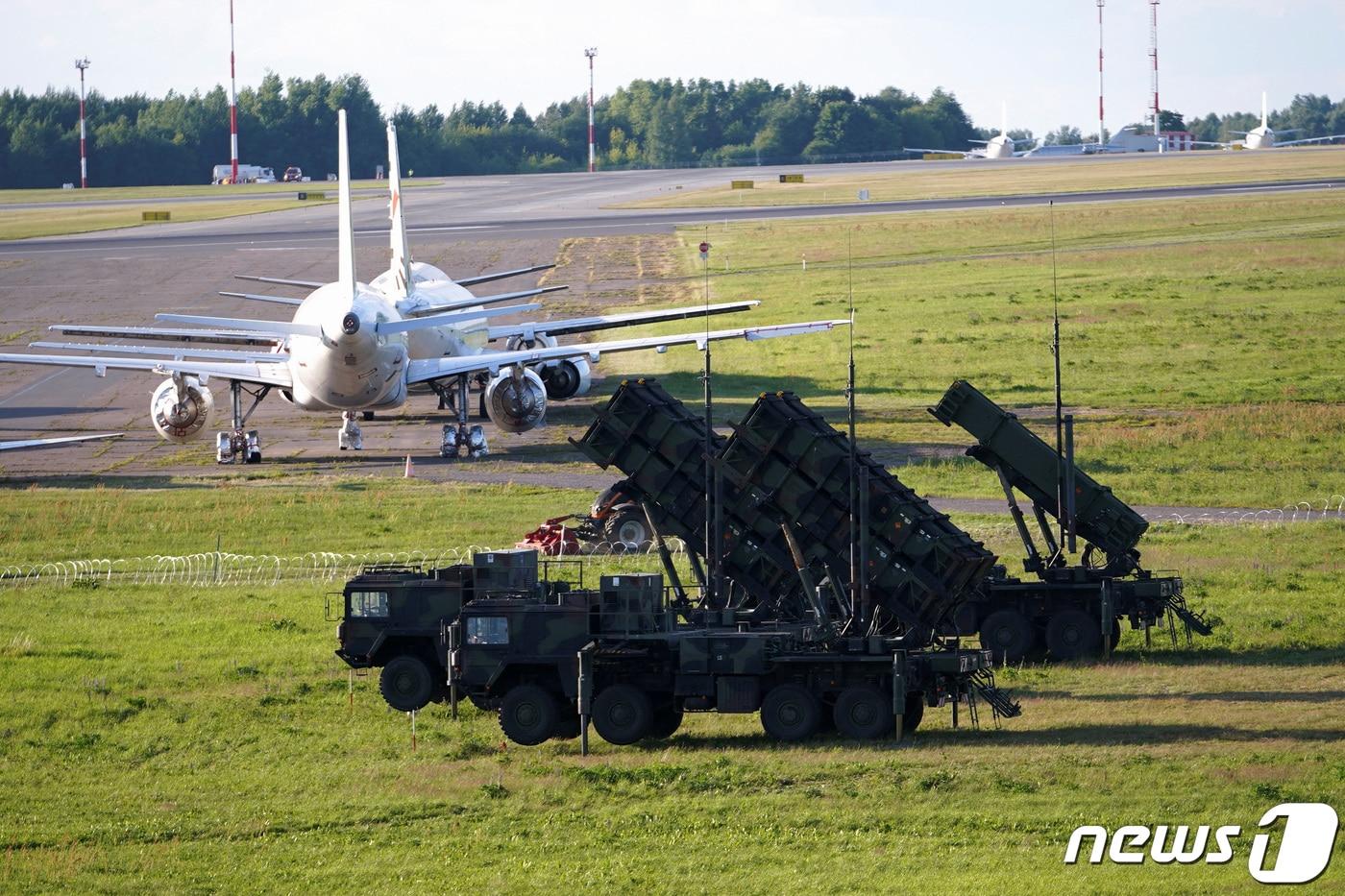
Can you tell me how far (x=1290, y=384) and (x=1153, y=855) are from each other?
52.8 meters

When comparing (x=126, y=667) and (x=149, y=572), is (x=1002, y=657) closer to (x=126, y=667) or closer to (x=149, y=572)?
(x=126, y=667)

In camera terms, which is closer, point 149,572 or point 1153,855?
point 1153,855

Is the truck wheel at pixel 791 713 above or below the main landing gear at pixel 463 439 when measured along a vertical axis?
below

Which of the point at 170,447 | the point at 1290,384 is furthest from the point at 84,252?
the point at 1290,384

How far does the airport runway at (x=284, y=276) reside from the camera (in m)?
63.0

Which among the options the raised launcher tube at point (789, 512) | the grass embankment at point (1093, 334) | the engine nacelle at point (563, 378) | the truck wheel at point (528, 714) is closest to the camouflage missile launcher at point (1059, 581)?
the raised launcher tube at point (789, 512)

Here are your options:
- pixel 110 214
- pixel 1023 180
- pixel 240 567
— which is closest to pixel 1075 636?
pixel 240 567

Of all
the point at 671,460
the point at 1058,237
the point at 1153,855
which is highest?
the point at 1058,237

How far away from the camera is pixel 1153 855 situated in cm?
2166

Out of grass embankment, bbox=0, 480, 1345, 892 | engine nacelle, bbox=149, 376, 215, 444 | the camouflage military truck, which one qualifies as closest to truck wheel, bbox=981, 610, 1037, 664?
grass embankment, bbox=0, 480, 1345, 892

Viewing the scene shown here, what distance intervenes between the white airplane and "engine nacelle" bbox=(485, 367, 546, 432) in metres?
0.03

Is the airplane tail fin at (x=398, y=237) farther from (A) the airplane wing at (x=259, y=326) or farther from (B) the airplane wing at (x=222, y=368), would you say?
(B) the airplane wing at (x=222, y=368)

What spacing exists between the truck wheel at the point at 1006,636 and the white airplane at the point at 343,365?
24954 millimetres
